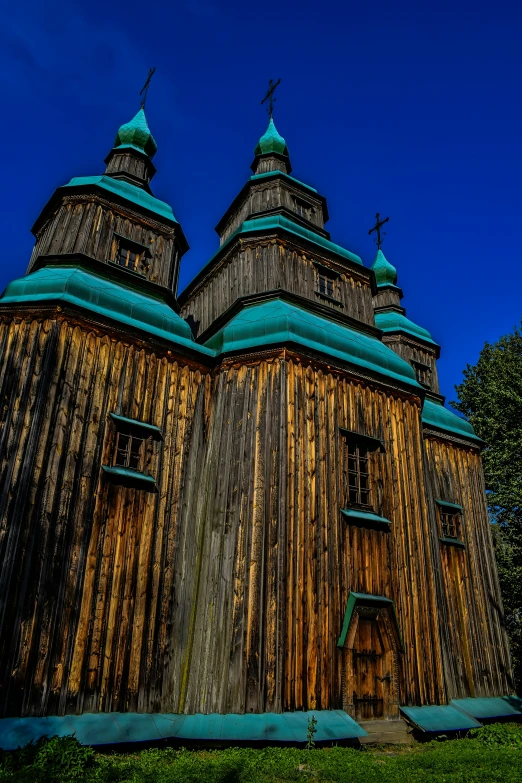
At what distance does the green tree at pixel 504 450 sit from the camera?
63.3 feet

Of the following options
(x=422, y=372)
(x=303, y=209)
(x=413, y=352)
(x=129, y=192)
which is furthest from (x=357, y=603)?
(x=413, y=352)

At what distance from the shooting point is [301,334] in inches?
445

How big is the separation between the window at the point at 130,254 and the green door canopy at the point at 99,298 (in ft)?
3.27

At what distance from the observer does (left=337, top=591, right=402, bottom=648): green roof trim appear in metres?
9.27

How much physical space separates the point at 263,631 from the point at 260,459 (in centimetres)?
287

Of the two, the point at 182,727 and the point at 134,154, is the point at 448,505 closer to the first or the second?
the point at 182,727

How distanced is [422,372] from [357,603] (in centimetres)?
1283

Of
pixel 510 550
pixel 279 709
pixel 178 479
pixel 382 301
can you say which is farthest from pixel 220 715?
pixel 382 301

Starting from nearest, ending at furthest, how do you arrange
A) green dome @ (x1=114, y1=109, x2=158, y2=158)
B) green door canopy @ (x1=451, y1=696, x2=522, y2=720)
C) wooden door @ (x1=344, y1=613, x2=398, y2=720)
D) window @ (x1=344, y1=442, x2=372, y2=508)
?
1. wooden door @ (x1=344, y1=613, x2=398, y2=720)
2. window @ (x1=344, y1=442, x2=372, y2=508)
3. green door canopy @ (x1=451, y1=696, x2=522, y2=720)
4. green dome @ (x1=114, y1=109, x2=158, y2=158)

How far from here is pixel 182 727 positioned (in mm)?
8109

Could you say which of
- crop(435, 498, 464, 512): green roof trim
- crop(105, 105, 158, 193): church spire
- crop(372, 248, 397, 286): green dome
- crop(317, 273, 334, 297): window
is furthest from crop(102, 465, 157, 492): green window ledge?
crop(372, 248, 397, 286): green dome

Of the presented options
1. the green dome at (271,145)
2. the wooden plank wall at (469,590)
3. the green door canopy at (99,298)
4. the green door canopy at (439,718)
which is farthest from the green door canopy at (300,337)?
the green dome at (271,145)

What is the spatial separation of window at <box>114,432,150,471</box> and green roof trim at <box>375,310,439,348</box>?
1346 centimetres

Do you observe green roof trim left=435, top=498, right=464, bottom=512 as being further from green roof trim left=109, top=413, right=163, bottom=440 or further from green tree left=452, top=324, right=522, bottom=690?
green roof trim left=109, top=413, right=163, bottom=440
